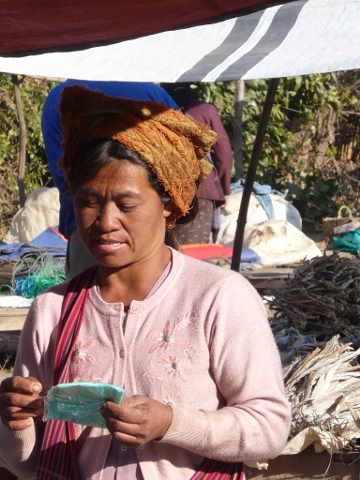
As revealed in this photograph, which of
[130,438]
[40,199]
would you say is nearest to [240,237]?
[130,438]

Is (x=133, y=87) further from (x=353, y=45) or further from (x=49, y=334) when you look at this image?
(x=49, y=334)

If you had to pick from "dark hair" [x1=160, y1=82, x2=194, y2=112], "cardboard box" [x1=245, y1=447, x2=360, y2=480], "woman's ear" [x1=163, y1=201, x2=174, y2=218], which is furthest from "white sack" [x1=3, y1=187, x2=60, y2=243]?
"woman's ear" [x1=163, y1=201, x2=174, y2=218]

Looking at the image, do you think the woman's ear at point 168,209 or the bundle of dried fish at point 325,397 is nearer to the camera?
the woman's ear at point 168,209

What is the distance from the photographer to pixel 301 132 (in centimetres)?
1223

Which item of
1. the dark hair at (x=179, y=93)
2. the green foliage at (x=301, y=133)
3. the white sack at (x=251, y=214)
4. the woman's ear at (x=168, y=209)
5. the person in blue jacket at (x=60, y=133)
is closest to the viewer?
the woman's ear at (x=168, y=209)

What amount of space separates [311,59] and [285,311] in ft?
4.15

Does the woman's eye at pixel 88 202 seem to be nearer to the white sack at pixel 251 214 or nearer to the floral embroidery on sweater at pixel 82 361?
the floral embroidery on sweater at pixel 82 361

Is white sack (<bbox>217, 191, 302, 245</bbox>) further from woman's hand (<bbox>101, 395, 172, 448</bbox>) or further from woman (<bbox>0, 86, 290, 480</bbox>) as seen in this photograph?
woman's hand (<bbox>101, 395, 172, 448</bbox>)

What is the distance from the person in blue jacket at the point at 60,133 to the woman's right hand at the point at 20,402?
5.27 feet

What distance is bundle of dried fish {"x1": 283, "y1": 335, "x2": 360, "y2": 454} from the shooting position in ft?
8.80

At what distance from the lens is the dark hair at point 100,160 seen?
6.03 ft

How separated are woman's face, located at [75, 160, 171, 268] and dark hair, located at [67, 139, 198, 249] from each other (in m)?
0.01

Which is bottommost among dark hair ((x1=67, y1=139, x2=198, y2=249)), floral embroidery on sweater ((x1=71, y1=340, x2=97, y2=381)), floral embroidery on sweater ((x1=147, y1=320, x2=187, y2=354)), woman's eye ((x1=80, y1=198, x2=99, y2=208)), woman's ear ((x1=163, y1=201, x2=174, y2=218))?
floral embroidery on sweater ((x1=71, y1=340, x2=97, y2=381))

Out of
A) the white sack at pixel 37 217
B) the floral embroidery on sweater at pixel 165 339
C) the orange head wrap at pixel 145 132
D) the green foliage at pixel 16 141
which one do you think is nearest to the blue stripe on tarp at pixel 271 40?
the orange head wrap at pixel 145 132
